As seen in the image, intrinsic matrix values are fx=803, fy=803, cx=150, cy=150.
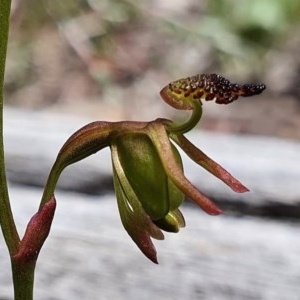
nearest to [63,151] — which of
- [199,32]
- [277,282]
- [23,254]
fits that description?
[23,254]

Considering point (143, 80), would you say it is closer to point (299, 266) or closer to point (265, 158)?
point (265, 158)

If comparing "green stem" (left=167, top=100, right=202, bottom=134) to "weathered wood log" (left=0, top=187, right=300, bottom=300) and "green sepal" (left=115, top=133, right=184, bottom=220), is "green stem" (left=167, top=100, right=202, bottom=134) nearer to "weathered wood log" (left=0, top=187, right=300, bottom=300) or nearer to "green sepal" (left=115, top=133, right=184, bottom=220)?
"green sepal" (left=115, top=133, right=184, bottom=220)

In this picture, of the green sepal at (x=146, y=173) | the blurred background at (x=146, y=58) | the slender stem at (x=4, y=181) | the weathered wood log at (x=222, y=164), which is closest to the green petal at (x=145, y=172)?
the green sepal at (x=146, y=173)

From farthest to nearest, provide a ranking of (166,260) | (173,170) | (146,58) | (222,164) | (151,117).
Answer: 1. (146,58)
2. (151,117)
3. (222,164)
4. (166,260)
5. (173,170)

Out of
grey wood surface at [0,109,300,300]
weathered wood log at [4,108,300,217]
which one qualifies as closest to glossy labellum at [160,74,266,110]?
grey wood surface at [0,109,300,300]

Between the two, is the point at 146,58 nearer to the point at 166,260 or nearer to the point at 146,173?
the point at 166,260

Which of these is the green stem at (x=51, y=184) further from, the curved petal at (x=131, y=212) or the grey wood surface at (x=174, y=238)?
the grey wood surface at (x=174, y=238)

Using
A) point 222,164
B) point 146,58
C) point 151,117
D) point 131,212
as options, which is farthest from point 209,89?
point 146,58
